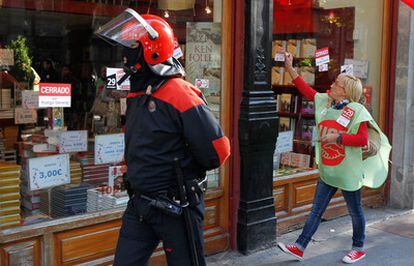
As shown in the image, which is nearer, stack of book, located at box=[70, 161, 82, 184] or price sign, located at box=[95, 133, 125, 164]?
stack of book, located at box=[70, 161, 82, 184]

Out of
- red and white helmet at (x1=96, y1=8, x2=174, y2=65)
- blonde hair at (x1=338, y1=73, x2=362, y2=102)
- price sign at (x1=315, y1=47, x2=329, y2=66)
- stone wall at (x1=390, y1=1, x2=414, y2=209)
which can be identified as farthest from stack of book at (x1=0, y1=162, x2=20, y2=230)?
stone wall at (x1=390, y1=1, x2=414, y2=209)

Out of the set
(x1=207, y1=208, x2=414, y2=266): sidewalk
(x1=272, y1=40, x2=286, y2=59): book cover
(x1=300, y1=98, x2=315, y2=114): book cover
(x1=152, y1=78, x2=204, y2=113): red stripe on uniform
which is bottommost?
(x1=207, y1=208, x2=414, y2=266): sidewalk

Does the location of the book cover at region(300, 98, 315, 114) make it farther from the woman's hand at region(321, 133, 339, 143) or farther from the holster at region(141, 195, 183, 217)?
the holster at region(141, 195, 183, 217)

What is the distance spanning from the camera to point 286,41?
618cm

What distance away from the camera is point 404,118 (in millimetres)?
6555

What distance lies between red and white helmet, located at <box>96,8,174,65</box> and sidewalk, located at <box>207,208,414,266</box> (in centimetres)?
246

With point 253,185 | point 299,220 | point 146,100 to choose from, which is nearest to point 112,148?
point 253,185

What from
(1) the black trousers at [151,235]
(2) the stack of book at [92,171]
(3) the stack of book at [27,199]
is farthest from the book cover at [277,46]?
(1) the black trousers at [151,235]

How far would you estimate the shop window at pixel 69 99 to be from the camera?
13.7ft

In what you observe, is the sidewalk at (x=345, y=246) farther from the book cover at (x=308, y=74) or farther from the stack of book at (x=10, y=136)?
the stack of book at (x=10, y=136)

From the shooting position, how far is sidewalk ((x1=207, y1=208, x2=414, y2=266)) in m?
4.89

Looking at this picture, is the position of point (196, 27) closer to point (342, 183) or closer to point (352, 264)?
point (342, 183)

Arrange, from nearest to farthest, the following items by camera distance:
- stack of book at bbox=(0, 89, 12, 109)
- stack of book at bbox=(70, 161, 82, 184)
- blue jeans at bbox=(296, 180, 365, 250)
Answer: stack of book at bbox=(0, 89, 12, 109), stack of book at bbox=(70, 161, 82, 184), blue jeans at bbox=(296, 180, 365, 250)

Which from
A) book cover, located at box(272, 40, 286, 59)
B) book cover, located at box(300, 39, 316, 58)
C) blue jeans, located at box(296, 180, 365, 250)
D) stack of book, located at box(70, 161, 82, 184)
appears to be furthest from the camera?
book cover, located at box(300, 39, 316, 58)
